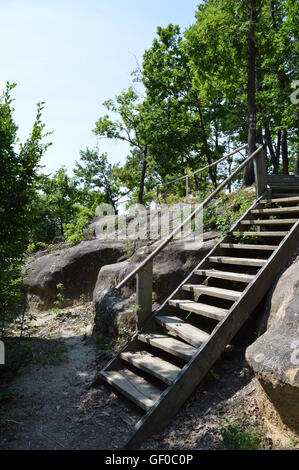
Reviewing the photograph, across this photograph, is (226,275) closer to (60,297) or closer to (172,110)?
(60,297)

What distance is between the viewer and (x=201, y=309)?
206 inches

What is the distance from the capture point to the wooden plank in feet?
13.4

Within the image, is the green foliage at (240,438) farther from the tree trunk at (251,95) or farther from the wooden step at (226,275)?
the tree trunk at (251,95)

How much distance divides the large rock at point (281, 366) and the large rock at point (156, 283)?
9.88ft

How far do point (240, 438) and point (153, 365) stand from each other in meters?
1.60

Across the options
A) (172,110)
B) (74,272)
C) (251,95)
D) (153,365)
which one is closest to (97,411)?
(153,365)

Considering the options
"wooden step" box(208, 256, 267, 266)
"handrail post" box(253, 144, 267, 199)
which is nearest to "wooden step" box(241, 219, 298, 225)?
"handrail post" box(253, 144, 267, 199)

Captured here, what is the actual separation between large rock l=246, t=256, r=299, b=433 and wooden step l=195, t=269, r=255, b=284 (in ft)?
3.50

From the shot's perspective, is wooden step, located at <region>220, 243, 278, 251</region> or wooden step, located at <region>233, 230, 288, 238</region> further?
wooden step, located at <region>233, 230, 288, 238</region>

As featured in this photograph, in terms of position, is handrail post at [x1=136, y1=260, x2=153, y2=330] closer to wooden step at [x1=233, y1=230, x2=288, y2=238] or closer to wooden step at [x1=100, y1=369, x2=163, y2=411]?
wooden step at [x1=100, y1=369, x2=163, y2=411]

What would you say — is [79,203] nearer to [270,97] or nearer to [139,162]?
[139,162]

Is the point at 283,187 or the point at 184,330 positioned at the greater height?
the point at 283,187
